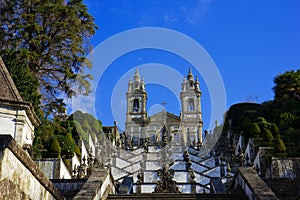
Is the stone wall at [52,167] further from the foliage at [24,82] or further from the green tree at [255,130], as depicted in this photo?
the green tree at [255,130]

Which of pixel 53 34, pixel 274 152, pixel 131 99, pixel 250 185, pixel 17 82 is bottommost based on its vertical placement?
pixel 250 185

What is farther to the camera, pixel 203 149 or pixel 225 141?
pixel 203 149

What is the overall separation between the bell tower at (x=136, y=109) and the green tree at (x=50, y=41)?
130 ft

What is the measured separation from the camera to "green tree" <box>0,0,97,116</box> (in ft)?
72.1

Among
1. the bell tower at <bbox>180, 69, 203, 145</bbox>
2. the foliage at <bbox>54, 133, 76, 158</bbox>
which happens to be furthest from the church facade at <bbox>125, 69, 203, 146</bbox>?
the foliage at <bbox>54, 133, 76, 158</bbox>

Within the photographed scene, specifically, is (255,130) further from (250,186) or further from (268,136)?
(250,186)

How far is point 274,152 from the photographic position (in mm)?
19109

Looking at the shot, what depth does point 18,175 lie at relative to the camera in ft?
24.0

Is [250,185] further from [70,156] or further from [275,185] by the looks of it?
[70,156]

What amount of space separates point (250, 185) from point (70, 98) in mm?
14202

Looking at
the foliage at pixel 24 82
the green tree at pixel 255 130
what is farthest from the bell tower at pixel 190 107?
the foliage at pixel 24 82

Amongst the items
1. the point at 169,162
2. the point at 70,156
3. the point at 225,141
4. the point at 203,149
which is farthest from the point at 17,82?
the point at 203,149

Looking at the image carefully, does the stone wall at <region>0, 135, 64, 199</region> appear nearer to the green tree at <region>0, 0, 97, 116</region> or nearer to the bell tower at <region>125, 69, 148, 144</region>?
the green tree at <region>0, 0, 97, 116</region>

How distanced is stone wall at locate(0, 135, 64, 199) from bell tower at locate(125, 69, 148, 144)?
54182mm
